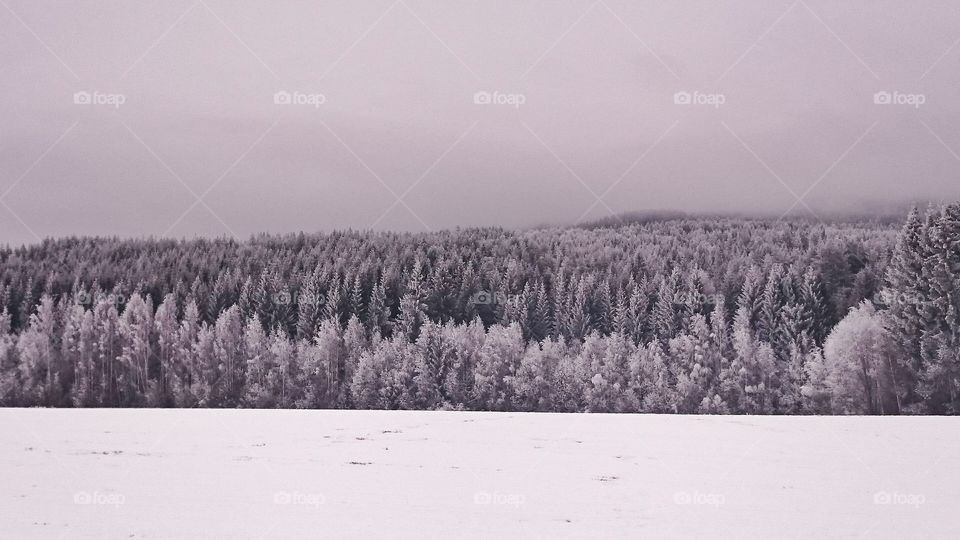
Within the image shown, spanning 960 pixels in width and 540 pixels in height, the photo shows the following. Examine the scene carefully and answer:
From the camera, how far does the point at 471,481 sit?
53.8ft

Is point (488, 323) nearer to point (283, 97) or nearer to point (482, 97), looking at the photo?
point (283, 97)

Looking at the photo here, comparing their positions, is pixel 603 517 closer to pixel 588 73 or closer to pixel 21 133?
pixel 588 73

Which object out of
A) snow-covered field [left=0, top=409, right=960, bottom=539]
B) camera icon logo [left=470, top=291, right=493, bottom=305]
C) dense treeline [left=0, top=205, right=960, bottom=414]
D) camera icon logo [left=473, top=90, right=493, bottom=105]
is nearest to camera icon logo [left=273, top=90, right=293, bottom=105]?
camera icon logo [left=473, top=90, right=493, bottom=105]

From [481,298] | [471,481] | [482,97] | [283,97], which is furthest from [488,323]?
[471,481]

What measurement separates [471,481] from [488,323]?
198 ft

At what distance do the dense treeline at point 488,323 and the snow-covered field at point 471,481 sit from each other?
133ft

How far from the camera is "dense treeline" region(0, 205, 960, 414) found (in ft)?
220

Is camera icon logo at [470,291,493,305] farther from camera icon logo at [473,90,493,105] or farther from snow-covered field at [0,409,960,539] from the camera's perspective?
snow-covered field at [0,409,960,539]

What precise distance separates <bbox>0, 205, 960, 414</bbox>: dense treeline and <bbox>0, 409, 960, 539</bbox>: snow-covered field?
40.4 meters

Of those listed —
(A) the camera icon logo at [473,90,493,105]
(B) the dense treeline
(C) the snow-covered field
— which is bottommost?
(C) the snow-covered field

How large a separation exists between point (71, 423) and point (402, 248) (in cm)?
5652

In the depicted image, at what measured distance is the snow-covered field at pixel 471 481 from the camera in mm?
12812

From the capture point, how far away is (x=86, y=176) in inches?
3396

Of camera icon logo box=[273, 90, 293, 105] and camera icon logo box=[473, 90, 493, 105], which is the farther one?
camera icon logo box=[273, 90, 293, 105]
